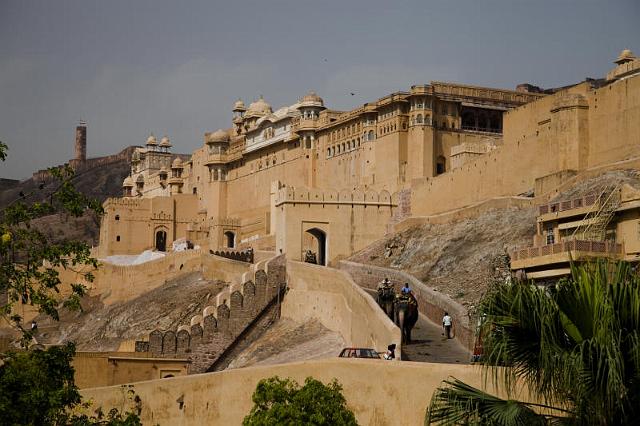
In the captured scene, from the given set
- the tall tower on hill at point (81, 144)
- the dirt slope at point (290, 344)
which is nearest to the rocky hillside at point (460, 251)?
the dirt slope at point (290, 344)

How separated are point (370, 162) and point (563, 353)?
172 ft

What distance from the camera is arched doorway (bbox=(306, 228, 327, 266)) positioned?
54812 millimetres

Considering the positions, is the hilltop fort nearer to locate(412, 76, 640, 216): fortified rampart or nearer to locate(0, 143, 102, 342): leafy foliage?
locate(412, 76, 640, 216): fortified rampart

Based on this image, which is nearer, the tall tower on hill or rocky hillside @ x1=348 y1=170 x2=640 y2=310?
rocky hillside @ x1=348 y1=170 x2=640 y2=310

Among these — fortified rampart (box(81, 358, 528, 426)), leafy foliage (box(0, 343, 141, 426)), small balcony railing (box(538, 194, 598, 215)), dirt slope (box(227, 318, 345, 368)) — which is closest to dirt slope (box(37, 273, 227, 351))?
dirt slope (box(227, 318, 345, 368))

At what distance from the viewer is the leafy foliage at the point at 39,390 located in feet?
60.2

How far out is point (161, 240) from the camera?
286 feet

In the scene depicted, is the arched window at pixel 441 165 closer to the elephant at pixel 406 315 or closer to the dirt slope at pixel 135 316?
the dirt slope at pixel 135 316

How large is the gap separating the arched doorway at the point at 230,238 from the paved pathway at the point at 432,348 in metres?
46.5

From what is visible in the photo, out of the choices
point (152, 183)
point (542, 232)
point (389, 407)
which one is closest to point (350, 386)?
point (389, 407)

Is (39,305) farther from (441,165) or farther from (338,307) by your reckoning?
(441,165)

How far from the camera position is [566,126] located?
45.8 meters

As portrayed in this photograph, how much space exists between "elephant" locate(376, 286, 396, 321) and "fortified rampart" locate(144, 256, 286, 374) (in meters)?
13.2

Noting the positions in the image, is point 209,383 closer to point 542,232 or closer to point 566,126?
point 542,232
